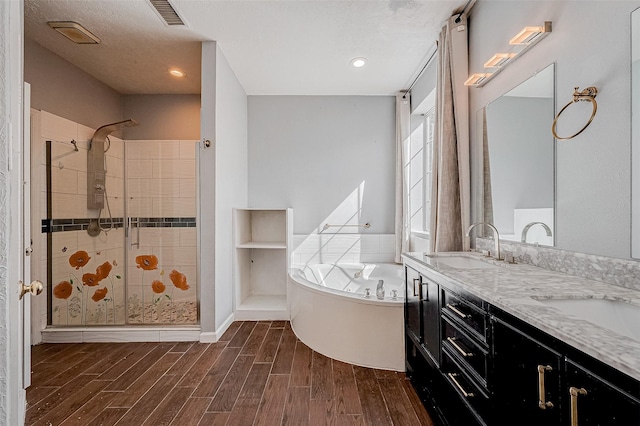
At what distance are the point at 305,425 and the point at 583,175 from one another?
175 centimetres

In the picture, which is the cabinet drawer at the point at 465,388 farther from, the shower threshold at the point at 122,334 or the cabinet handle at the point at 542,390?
the shower threshold at the point at 122,334

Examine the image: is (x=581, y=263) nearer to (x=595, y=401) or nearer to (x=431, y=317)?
(x=431, y=317)

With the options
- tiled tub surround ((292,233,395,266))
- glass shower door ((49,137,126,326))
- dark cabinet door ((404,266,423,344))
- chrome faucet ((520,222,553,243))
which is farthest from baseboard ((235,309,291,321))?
chrome faucet ((520,222,553,243))

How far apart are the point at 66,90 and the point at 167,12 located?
1.51 metres

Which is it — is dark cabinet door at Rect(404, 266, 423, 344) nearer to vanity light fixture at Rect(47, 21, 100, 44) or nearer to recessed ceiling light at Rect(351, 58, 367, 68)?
recessed ceiling light at Rect(351, 58, 367, 68)

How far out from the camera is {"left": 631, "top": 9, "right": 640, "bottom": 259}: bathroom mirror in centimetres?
116

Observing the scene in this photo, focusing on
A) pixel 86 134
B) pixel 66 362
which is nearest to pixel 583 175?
pixel 66 362

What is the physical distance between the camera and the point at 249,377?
7.33 ft

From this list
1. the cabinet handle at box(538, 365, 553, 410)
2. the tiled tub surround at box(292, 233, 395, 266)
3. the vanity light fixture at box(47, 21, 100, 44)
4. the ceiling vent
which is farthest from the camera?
the tiled tub surround at box(292, 233, 395, 266)

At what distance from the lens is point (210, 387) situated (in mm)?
2109

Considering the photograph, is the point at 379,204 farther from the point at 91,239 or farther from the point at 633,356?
the point at 633,356

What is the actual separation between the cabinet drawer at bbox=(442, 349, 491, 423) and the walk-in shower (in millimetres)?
2128

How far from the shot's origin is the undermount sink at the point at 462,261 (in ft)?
6.07

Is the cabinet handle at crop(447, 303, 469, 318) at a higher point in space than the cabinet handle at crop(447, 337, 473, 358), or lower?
Result: higher
